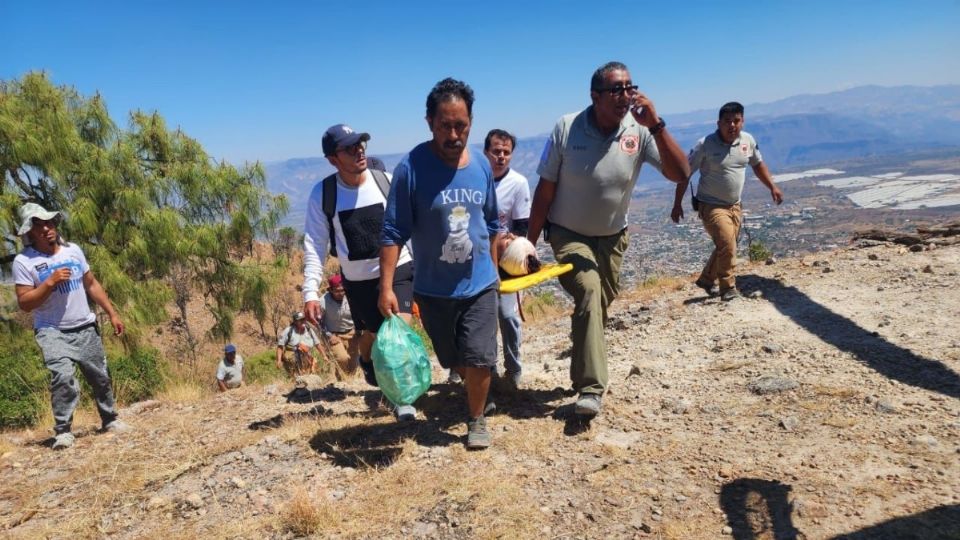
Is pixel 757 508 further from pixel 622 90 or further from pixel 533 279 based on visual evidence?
pixel 622 90

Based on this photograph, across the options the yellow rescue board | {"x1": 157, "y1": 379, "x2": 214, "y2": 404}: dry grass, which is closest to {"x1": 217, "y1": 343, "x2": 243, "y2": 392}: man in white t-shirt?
{"x1": 157, "y1": 379, "x2": 214, "y2": 404}: dry grass

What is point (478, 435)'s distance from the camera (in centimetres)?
329

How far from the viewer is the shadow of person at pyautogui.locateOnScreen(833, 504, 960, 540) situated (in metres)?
2.11

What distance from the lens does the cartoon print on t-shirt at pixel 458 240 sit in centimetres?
299

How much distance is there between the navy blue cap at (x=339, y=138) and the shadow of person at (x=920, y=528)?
10.4ft

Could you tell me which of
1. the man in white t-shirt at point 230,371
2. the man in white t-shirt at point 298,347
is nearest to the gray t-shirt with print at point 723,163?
the man in white t-shirt at point 298,347

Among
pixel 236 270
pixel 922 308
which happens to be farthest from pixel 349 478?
pixel 236 270

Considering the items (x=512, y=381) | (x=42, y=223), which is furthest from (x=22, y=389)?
(x=512, y=381)

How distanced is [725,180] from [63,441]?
654 cm

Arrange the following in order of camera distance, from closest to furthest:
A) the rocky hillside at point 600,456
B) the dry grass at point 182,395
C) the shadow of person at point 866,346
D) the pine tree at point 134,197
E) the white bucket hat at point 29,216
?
1. the rocky hillside at point 600,456
2. the shadow of person at point 866,346
3. the white bucket hat at point 29,216
4. the dry grass at point 182,395
5. the pine tree at point 134,197

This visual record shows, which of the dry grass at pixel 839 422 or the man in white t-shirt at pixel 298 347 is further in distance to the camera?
the man in white t-shirt at pixel 298 347

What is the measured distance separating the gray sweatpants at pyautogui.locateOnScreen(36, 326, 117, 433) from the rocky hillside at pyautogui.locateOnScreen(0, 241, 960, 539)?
254 mm

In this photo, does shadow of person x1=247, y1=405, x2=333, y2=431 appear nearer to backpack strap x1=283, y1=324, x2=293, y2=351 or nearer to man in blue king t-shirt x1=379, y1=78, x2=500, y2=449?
man in blue king t-shirt x1=379, y1=78, x2=500, y2=449

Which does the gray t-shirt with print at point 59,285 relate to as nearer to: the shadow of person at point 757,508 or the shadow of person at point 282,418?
the shadow of person at point 282,418
